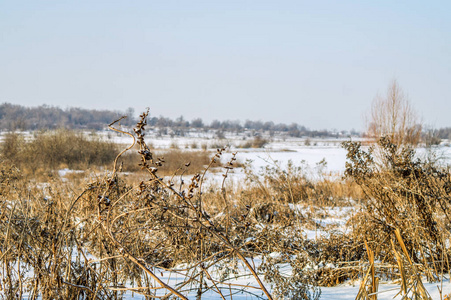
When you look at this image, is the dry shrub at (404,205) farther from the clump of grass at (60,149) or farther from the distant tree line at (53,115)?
the distant tree line at (53,115)

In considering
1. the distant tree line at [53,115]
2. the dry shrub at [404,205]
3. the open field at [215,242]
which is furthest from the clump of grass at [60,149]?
the distant tree line at [53,115]

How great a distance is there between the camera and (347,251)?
3568 millimetres

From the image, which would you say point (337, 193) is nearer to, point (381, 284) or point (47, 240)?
point (381, 284)

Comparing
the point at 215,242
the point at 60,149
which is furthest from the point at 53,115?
the point at 215,242

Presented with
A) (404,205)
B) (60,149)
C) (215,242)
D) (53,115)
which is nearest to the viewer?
(215,242)

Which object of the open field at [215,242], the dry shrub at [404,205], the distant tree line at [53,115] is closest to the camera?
the open field at [215,242]

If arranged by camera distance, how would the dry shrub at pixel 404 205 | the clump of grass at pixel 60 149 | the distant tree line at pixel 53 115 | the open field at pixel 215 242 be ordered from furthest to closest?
the distant tree line at pixel 53 115 < the clump of grass at pixel 60 149 < the dry shrub at pixel 404 205 < the open field at pixel 215 242

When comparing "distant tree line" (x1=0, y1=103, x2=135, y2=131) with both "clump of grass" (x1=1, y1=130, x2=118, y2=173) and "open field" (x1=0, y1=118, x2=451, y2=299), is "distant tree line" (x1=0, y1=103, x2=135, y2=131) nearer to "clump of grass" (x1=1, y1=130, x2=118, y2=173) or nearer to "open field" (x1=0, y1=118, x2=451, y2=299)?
"clump of grass" (x1=1, y1=130, x2=118, y2=173)

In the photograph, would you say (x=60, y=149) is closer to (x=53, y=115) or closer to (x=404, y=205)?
(x=404, y=205)

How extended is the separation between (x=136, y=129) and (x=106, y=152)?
2221 cm

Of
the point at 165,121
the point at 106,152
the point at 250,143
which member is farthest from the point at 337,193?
the point at 165,121

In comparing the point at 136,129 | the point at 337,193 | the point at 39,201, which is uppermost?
the point at 136,129

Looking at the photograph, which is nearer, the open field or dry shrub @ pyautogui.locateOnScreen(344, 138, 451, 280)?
the open field

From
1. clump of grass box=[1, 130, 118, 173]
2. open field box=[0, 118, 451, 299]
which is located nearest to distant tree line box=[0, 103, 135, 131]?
clump of grass box=[1, 130, 118, 173]
